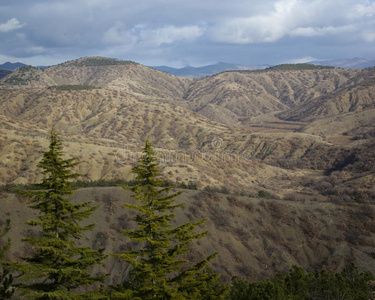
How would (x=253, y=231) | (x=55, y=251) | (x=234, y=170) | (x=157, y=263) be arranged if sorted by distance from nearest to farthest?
(x=55, y=251) → (x=157, y=263) → (x=253, y=231) → (x=234, y=170)

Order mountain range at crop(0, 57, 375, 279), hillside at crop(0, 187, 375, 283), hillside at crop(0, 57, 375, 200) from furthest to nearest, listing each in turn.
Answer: hillside at crop(0, 57, 375, 200) → mountain range at crop(0, 57, 375, 279) → hillside at crop(0, 187, 375, 283)

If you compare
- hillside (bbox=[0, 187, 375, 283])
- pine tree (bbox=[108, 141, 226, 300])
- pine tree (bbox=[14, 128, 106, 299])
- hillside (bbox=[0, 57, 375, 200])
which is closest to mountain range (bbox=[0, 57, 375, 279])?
hillside (bbox=[0, 187, 375, 283])

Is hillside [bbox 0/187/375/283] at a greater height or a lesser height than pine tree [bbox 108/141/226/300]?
lesser

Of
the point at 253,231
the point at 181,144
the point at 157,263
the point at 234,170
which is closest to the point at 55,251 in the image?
the point at 157,263

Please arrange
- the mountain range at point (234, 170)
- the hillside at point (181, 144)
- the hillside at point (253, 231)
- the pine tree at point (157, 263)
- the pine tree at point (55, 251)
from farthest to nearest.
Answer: the hillside at point (181, 144) < the mountain range at point (234, 170) < the hillside at point (253, 231) < the pine tree at point (55, 251) < the pine tree at point (157, 263)

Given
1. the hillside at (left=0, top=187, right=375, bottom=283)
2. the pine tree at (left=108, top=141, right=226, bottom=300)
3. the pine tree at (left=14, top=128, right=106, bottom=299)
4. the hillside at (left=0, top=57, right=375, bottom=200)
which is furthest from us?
the hillside at (left=0, top=57, right=375, bottom=200)

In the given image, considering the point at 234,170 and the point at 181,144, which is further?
the point at 181,144

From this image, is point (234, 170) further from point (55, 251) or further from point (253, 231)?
point (55, 251)

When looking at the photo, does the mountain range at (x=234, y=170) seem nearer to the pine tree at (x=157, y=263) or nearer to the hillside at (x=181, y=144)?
the hillside at (x=181, y=144)

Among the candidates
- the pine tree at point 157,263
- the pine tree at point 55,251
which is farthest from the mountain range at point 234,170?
the pine tree at point 157,263

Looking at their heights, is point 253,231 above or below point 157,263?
below

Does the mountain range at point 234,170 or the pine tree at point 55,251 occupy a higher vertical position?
the pine tree at point 55,251

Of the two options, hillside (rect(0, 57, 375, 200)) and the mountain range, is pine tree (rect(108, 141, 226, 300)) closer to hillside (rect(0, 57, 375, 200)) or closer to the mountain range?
the mountain range

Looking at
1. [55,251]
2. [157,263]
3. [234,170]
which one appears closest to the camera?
[55,251]
